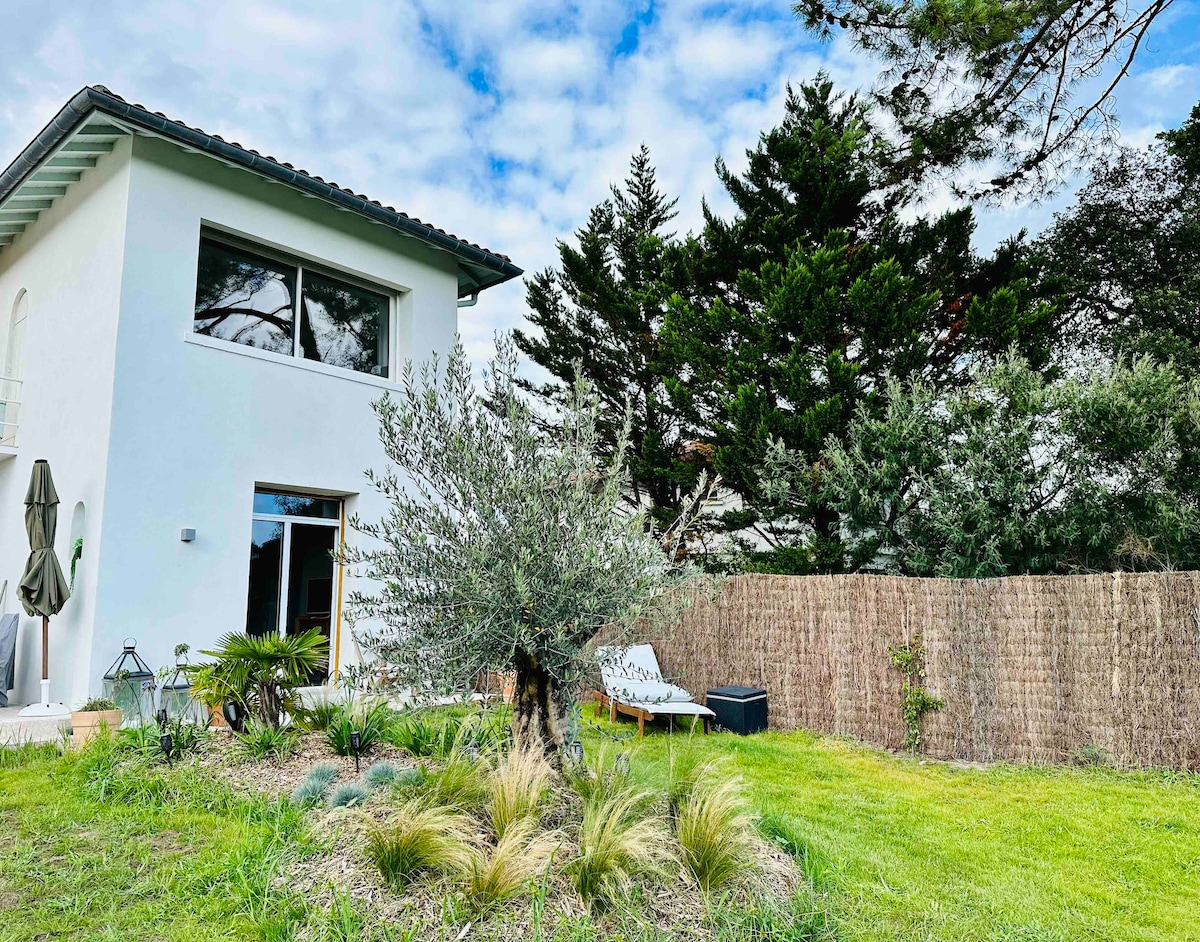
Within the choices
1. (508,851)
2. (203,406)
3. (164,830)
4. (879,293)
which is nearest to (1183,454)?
(879,293)

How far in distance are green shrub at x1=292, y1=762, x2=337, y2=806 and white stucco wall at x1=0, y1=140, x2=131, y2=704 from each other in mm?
4284

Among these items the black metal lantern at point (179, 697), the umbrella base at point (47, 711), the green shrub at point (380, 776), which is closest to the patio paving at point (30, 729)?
the umbrella base at point (47, 711)

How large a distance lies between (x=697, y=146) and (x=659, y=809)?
1340 centimetres

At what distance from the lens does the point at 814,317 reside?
1182 cm

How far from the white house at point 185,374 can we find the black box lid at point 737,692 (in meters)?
4.65

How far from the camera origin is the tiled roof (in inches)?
308

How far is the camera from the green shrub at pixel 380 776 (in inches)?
179

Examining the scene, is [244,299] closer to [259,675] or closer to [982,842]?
[259,675]

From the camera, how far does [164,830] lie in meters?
4.35

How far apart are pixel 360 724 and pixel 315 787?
1.16 m

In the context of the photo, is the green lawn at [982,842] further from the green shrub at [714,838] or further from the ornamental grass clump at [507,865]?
the ornamental grass clump at [507,865]

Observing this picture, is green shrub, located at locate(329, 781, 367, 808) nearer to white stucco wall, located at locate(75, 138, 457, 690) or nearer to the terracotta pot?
the terracotta pot

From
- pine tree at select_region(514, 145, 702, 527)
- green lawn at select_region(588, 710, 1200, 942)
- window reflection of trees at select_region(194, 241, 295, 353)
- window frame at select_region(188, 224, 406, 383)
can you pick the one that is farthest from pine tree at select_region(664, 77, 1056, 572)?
window reflection of trees at select_region(194, 241, 295, 353)

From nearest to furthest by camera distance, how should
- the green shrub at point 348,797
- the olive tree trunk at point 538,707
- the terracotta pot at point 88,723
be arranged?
the green shrub at point 348,797 → the olive tree trunk at point 538,707 → the terracotta pot at point 88,723
